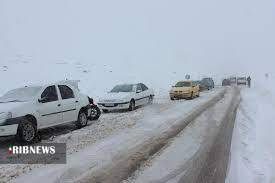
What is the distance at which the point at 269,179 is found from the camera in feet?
25.1

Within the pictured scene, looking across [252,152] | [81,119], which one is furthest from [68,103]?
[252,152]

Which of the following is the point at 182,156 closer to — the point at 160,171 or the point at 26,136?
the point at 160,171

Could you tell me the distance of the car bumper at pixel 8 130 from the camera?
9.88 metres

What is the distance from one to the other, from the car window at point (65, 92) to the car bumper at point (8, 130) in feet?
8.39

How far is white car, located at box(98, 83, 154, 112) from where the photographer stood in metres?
19.0

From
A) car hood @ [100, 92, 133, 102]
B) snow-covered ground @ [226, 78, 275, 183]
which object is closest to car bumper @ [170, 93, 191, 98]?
car hood @ [100, 92, 133, 102]

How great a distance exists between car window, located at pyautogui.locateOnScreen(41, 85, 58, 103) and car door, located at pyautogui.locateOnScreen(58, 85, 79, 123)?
0.29 m

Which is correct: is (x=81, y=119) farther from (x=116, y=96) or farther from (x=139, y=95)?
(x=139, y=95)

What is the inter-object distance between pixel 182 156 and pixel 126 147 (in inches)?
61.1

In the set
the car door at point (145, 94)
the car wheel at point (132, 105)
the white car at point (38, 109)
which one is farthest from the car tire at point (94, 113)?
the car door at point (145, 94)

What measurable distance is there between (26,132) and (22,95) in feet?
4.98

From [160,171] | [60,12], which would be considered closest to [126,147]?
[160,171]

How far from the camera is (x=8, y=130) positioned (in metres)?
9.97

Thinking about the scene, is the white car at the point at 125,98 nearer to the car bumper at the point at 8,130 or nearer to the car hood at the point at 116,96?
the car hood at the point at 116,96
